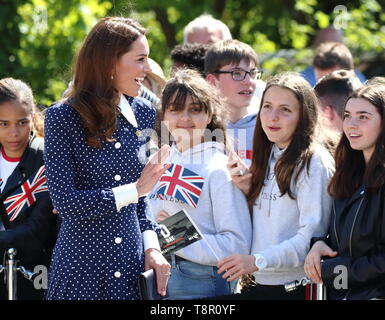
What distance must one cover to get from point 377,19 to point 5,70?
6975 millimetres

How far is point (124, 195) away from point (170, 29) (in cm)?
955

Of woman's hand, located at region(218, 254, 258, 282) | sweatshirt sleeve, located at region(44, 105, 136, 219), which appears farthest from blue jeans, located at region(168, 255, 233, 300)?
sweatshirt sleeve, located at region(44, 105, 136, 219)

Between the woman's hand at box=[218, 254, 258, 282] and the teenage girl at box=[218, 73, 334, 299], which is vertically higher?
the teenage girl at box=[218, 73, 334, 299]

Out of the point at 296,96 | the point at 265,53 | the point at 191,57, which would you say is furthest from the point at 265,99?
the point at 265,53

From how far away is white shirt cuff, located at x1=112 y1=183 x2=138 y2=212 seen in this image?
3.04 metres

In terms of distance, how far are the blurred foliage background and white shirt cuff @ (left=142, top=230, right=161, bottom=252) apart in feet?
2.90

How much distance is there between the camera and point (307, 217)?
3.79 meters

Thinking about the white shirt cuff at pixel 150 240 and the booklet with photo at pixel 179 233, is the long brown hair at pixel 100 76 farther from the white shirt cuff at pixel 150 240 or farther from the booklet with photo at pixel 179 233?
the booklet with photo at pixel 179 233

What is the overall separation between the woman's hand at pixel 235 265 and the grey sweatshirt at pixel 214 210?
20 cm

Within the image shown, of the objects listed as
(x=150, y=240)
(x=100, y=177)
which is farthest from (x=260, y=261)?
(x=100, y=177)

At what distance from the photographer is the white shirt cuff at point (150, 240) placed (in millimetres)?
3240

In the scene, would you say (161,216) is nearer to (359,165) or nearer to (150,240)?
(150,240)

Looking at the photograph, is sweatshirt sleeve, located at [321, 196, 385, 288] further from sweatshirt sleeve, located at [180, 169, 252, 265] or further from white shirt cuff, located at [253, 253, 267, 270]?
sweatshirt sleeve, located at [180, 169, 252, 265]

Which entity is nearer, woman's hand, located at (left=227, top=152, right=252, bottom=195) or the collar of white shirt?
the collar of white shirt
